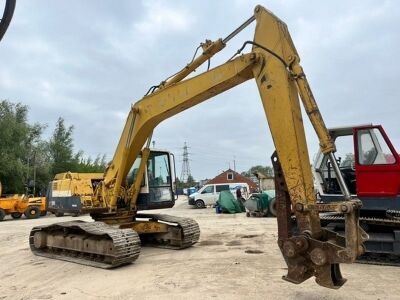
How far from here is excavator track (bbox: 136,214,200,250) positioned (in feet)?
33.6

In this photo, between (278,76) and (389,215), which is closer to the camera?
(278,76)

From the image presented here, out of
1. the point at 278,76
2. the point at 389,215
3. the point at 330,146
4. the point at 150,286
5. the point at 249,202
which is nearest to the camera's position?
the point at 330,146

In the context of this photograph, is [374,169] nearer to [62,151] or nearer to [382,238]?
[382,238]

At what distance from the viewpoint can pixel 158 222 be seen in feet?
35.3

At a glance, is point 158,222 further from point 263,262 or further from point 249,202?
point 249,202

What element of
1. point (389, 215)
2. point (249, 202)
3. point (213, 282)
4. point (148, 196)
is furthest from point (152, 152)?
point (249, 202)

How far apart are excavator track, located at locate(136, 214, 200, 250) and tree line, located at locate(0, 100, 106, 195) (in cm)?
1981

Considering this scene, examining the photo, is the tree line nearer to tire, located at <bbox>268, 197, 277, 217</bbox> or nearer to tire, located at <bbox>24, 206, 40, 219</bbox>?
tire, located at <bbox>24, 206, 40, 219</bbox>

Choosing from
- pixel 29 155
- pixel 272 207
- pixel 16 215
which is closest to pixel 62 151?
pixel 29 155

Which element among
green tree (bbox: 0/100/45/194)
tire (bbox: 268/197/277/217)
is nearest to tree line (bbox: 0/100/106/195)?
green tree (bbox: 0/100/45/194)

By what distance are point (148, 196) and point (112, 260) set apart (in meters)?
2.73

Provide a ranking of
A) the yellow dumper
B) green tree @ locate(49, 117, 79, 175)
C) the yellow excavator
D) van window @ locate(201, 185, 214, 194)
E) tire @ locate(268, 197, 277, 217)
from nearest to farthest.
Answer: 1. the yellow excavator
2. tire @ locate(268, 197, 277, 217)
3. the yellow dumper
4. van window @ locate(201, 185, 214, 194)
5. green tree @ locate(49, 117, 79, 175)

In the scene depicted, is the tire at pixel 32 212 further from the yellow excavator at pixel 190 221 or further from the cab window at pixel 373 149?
the cab window at pixel 373 149

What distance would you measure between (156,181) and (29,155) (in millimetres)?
35565
